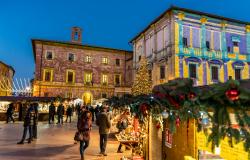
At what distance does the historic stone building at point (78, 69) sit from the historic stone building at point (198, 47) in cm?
1033

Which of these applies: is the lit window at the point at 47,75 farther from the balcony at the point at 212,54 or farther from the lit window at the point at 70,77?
the balcony at the point at 212,54

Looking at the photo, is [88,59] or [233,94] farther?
[88,59]

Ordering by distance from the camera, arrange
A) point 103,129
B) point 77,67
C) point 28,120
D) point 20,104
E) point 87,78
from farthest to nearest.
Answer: point 87,78, point 77,67, point 20,104, point 28,120, point 103,129

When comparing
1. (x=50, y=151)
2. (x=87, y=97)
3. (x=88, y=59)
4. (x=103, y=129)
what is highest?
(x=88, y=59)

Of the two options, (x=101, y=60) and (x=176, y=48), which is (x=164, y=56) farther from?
(x=101, y=60)

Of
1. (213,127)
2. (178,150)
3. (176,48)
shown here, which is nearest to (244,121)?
(213,127)

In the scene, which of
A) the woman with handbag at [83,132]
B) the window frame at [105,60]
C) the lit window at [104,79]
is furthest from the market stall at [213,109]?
the window frame at [105,60]

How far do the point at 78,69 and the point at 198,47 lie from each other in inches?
782

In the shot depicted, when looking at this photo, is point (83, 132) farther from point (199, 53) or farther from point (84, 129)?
point (199, 53)

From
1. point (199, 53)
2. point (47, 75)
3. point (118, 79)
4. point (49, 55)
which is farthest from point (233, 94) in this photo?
point (118, 79)

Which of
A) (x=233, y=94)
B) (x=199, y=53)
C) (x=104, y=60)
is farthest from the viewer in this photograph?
(x=104, y=60)

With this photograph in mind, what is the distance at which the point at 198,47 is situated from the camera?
79.4 feet

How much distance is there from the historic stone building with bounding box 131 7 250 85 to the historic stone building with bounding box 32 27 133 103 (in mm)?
10330

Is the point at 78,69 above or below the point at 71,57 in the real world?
below
